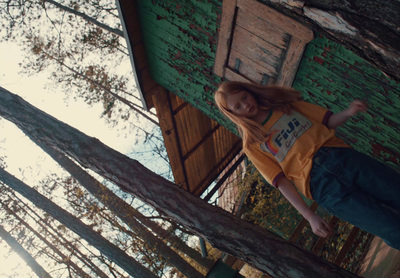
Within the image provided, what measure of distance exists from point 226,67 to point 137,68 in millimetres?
1722

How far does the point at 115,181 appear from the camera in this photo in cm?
358

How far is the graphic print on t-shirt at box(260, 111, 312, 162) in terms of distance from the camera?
2480 mm

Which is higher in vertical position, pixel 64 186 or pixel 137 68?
pixel 137 68

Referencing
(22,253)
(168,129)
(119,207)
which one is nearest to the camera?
(168,129)

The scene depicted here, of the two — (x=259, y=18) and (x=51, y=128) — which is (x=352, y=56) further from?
(x=51, y=128)

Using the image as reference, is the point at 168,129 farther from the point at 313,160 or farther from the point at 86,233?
the point at 313,160

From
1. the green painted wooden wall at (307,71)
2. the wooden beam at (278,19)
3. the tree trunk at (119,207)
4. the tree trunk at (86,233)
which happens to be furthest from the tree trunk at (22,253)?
the wooden beam at (278,19)

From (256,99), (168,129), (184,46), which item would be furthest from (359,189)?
(168,129)

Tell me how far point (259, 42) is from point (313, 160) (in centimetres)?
176

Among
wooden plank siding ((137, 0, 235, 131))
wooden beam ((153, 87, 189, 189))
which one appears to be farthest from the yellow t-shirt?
wooden beam ((153, 87, 189, 189))

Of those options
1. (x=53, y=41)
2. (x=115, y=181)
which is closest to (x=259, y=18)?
(x=115, y=181)

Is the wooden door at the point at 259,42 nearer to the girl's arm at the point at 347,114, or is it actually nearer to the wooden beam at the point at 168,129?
the girl's arm at the point at 347,114

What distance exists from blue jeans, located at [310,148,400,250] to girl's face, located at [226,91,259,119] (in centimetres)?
61

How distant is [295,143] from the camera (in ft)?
8.07
